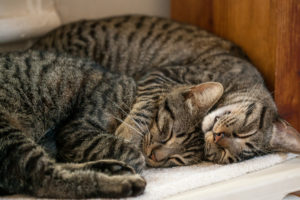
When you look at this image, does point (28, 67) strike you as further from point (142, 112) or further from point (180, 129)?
point (180, 129)

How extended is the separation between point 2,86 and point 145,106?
0.56 m

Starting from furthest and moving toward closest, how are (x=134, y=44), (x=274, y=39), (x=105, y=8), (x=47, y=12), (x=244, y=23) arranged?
(x=105, y=8)
(x=47, y=12)
(x=134, y=44)
(x=244, y=23)
(x=274, y=39)

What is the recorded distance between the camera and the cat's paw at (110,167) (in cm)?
153

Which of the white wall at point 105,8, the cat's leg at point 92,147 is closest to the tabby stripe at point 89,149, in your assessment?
the cat's leg at point 92,147

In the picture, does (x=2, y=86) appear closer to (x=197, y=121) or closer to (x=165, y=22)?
(x=197, y=121)

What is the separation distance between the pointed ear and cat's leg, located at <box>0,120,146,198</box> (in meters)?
0.60

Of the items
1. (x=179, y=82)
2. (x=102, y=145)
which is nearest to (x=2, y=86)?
(x=102, y=145)

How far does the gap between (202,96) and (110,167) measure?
464mm

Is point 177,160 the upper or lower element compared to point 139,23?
lower

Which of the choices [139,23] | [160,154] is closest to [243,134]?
[160,154]

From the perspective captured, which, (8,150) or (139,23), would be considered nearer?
(8,150)

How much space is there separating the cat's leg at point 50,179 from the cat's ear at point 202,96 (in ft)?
1.28

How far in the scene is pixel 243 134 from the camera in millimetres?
1710

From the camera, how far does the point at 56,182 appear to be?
1.46 m
